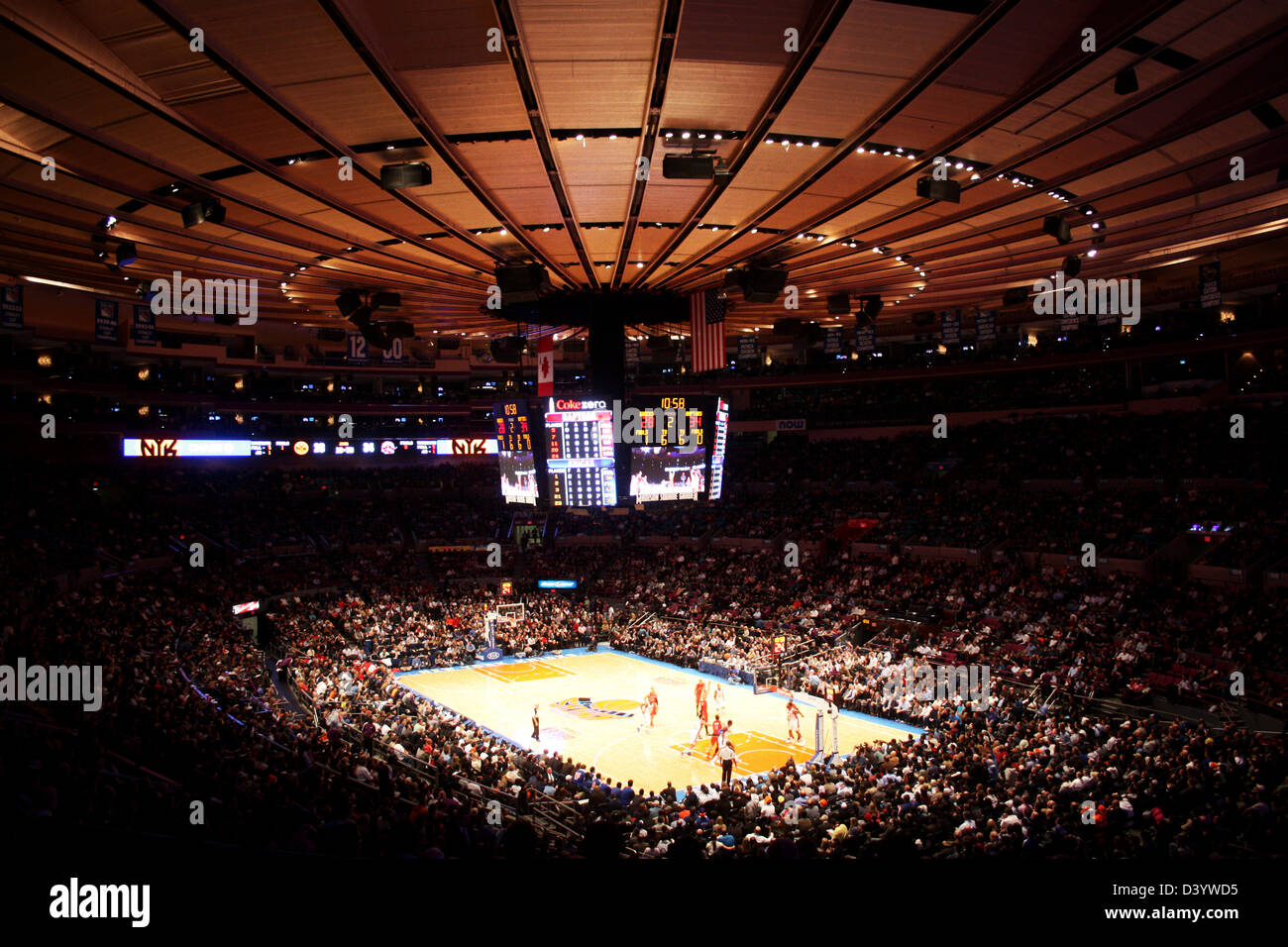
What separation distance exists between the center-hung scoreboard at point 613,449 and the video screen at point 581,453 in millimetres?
26

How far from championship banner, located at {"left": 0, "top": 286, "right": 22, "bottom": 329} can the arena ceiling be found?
61.0 inches

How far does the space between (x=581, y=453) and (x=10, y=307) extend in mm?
13660

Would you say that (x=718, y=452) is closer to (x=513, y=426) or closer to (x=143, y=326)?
(x=513, y=426)

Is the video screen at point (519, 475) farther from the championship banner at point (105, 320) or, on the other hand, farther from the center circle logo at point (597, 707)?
the championship banner at point (105, 320)

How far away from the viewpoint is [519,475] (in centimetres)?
2314

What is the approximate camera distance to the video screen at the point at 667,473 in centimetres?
2228

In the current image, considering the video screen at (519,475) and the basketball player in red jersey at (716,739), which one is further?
the video screen at (519,475)

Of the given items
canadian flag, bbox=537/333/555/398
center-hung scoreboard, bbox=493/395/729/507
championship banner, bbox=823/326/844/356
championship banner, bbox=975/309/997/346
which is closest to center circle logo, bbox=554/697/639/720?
center-hung scoreboard, bbox=493/395/729/507

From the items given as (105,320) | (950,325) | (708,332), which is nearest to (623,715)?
(708,332)

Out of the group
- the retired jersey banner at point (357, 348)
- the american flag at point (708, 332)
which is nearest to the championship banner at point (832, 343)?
the american flag at point (708, 332)

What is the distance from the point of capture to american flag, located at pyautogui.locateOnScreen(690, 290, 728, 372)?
68.1 ft

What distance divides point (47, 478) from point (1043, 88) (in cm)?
3960
